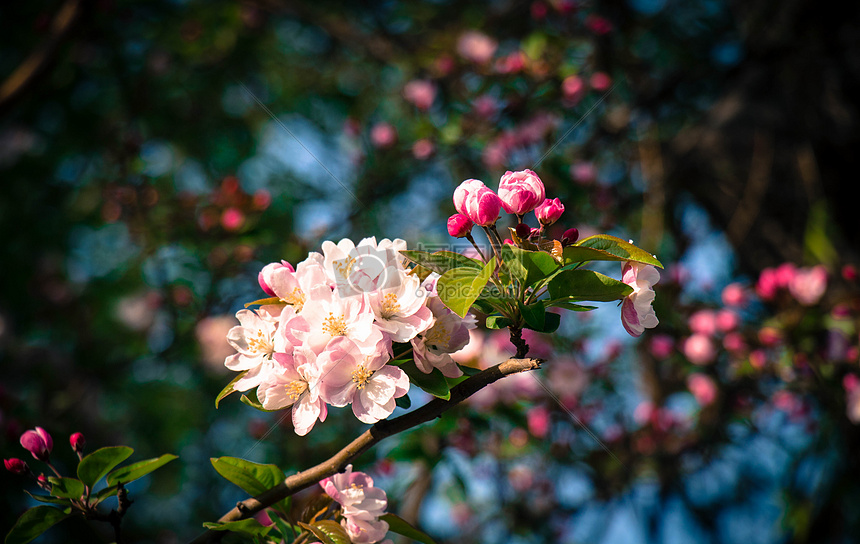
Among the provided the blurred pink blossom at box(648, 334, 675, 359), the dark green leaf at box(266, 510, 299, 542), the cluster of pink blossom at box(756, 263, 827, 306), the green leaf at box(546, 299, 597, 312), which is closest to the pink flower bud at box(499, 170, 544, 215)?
the green leaf at box(546, 299, 597, 312)

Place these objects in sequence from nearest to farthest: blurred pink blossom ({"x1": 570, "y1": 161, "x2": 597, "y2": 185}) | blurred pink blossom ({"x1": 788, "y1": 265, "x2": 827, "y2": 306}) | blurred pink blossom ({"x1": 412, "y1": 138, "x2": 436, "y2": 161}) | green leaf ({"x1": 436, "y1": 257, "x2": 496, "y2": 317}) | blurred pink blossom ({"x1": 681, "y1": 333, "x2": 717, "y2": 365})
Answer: green leaf ({"x1": 436, "y1": 257, "x2": 496, "y2": 317}), blurred pink blossom ({"x1": 788, "y1": 265, "x2": 827, "y2": 306}), blurred pink blossom ({"x1": 681, "y1": 333, "x2": 717, "y2": 365}), blurred pink blossom ({"x1": 412, "y1": 138, "x2": 436, "y2": 161}), blurred pink blossom ({"x1": 570, "y1": 161, "x2": 597, "y2": 185})

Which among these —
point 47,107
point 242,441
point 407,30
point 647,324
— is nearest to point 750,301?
point 647,324

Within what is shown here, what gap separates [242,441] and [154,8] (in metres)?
2.50

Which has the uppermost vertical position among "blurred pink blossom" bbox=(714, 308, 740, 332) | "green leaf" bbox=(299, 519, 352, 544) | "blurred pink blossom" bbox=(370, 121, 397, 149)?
"green leaf" bbox=(299, 519, 352, 544)

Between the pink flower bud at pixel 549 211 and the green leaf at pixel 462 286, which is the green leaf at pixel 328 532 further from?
the pink flower bud at pixel 549 211

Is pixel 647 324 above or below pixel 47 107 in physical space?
above

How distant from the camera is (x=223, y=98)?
3.73m

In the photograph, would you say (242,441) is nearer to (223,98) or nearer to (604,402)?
(604,402)

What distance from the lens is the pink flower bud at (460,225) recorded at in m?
0.74

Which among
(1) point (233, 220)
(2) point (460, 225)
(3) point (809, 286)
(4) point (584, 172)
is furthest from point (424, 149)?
(2) point (460, 225)

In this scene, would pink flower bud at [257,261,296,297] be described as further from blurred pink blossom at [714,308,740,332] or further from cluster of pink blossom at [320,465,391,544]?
blurred pink blossom at [714,308,740,332]

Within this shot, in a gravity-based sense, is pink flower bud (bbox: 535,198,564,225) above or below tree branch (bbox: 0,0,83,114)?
above

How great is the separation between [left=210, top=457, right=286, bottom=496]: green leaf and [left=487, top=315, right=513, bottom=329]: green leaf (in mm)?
350

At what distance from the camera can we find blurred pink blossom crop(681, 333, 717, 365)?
2.18m
